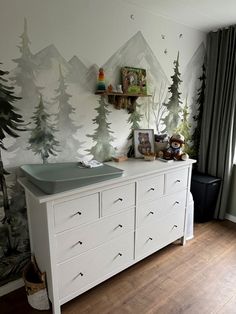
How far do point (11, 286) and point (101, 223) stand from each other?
2.95 ft

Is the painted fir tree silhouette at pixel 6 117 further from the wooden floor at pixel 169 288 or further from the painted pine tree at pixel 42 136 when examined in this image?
the wooden floor at pixel 169 288

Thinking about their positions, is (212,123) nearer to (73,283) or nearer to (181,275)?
(181,275)

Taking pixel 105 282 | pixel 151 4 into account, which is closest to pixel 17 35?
pixel 151 4

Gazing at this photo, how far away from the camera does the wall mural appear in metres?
1.62

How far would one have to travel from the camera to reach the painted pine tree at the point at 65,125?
1.81m

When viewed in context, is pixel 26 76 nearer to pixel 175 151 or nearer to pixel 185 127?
pixel 175 151

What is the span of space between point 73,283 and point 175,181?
47.0 inches

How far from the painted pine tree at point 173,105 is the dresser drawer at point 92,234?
49.3 inches

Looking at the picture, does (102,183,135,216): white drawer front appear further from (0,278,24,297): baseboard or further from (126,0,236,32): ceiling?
(126,0,236,32): ceiling

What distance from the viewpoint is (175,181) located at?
2.14 m

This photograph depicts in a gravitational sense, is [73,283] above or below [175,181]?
below

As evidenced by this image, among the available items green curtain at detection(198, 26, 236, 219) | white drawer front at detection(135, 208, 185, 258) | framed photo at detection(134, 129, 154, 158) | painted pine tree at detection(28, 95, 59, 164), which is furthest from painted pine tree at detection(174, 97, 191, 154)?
painted pine tree at detection(28, 95, 59, 164)

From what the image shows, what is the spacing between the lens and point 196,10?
2150 mm

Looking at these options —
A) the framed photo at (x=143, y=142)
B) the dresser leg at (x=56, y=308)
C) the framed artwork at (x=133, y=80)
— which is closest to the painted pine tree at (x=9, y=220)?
the dresser leg at (x=56, y=308)
